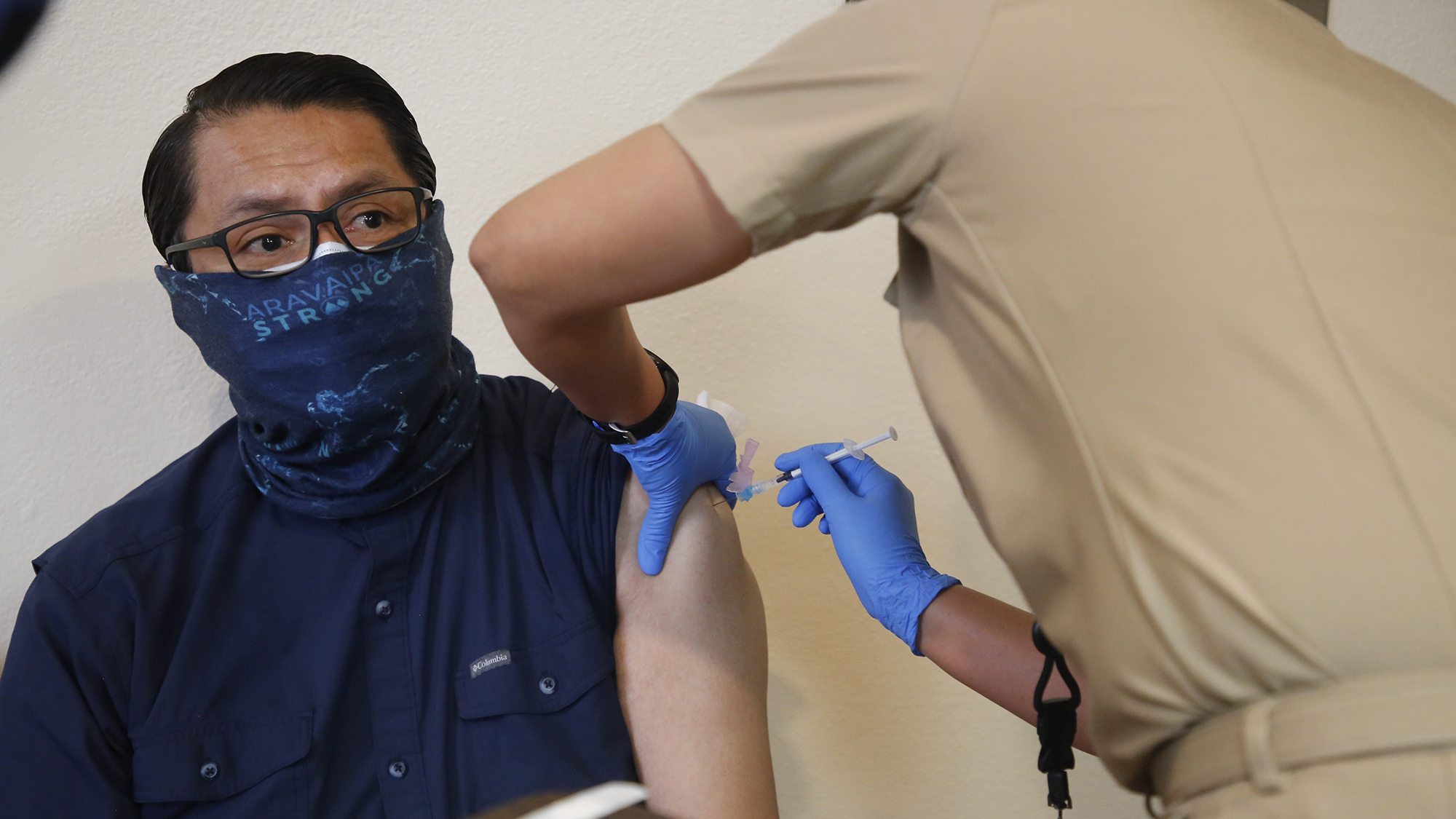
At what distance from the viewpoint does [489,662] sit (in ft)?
4.10

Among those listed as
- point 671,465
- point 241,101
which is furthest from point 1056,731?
point 241,101

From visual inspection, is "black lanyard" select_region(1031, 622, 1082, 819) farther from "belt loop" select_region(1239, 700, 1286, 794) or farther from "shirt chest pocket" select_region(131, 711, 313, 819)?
"shirt chest pocket" select_region(131, 711, 313, 819)

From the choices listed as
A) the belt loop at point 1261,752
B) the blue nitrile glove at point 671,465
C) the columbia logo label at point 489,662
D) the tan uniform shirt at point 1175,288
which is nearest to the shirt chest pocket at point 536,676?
the columbia logo label at point 489,662

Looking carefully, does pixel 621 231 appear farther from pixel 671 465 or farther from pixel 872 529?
pixel 872 529

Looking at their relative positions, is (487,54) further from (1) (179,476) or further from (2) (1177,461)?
(2) (1177,461)

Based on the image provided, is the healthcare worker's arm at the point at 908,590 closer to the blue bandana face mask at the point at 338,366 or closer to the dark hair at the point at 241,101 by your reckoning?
the blue bandana face mask at the point at 338,366

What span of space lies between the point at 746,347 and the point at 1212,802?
1.18 m

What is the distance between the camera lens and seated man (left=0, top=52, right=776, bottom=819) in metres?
1.17

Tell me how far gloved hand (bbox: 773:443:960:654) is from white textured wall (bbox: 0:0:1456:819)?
1.28 feet

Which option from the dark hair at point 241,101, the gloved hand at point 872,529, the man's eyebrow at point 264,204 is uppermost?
the dark hair at point 241,101

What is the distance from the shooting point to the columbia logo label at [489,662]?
1247 mm

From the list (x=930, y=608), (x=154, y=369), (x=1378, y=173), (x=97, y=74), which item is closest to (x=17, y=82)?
(x=97, y=74)

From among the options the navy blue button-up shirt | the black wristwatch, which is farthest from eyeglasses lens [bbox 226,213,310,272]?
the black wristwatch

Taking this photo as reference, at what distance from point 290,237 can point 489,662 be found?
1.96 feet
